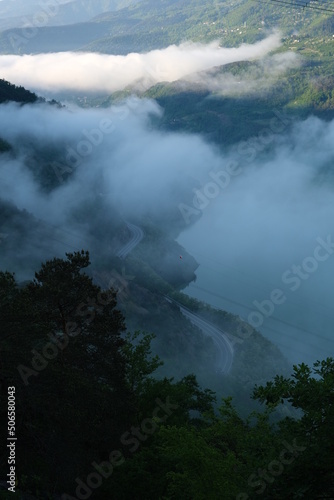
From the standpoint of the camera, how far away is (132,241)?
93.0 meters

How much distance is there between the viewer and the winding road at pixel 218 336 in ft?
187

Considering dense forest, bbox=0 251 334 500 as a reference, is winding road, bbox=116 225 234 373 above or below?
below

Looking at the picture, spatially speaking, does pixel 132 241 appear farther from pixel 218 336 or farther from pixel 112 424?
pixel 112 424

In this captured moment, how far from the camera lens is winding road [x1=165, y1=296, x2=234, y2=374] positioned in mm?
56906

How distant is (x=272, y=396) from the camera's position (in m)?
9.62

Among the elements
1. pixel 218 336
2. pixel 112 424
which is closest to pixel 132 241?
pixel 218 336

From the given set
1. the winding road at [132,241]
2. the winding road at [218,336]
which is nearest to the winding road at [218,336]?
the winding road at [218,336]

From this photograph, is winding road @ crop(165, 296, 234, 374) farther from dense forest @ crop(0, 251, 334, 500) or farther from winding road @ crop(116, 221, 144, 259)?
dense forest @ crop(0, 251, 334, 500)

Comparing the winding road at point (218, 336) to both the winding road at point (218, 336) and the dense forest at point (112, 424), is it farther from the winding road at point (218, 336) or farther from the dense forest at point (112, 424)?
the dense forest at point (112, 424)

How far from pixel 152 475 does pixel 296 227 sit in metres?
126

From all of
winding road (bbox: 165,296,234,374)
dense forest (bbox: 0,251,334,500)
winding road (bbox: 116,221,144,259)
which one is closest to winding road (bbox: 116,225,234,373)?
winding road (bbox: 165,296,234,374)

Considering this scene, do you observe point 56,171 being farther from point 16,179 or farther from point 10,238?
point 10,238

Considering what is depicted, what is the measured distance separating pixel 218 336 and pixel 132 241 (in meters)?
35.3

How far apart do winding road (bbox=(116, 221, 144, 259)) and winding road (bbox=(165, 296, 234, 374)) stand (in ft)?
47.7
